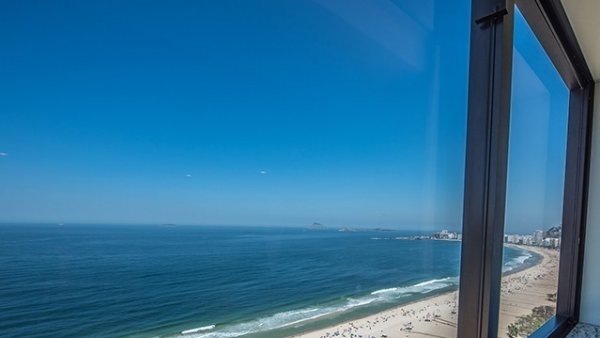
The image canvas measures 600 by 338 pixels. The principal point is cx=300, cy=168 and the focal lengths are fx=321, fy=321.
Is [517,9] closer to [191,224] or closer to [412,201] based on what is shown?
[412,201]

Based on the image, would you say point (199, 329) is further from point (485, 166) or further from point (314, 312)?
point (485, 166)

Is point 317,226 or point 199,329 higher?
point 317,226

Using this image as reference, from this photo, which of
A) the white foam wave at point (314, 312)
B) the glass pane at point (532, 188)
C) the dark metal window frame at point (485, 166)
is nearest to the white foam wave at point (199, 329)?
the white foam wave at point (314, 312)

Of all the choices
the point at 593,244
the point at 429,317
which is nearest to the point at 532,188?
the point at 593,244

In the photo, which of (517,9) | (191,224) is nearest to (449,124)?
(517,9)

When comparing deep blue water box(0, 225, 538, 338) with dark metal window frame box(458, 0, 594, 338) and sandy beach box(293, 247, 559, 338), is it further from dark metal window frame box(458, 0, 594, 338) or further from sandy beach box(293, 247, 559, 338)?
dark metal window frame box(458, 0, 594, 338)

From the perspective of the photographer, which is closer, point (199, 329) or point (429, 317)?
point (199, 329)

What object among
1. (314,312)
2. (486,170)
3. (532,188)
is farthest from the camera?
(532,188)

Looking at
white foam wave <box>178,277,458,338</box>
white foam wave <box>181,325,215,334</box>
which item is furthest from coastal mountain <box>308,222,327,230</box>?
white foam wave <box>181,325,215,334</box>
